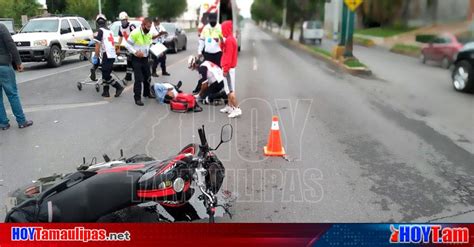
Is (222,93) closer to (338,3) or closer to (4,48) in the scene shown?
(338,3)

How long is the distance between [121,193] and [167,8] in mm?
4541

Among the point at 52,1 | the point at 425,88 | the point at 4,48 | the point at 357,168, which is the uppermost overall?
the point at 52,1

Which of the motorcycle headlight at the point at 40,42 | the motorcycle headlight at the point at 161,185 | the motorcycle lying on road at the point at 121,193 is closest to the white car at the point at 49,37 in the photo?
the motorcycle headlight at the point at 40,42

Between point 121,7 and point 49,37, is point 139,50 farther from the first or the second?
point 49,37

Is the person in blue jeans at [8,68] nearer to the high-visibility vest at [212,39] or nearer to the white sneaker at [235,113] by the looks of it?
the white sneaker at [235,113]

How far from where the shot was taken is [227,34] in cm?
742

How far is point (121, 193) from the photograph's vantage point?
2928mm

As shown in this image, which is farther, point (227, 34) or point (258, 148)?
point (227, 34)

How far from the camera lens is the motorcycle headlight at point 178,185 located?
294 cm

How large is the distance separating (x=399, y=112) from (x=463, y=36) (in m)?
5.50

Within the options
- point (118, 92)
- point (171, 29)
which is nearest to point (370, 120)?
point (118, 92)

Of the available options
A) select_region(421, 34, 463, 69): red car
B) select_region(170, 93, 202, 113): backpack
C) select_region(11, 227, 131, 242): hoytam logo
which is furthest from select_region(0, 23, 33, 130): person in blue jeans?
select_region(421, 34, 463, 69): red car

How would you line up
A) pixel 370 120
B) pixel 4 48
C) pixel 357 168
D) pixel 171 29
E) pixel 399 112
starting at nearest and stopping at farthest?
pixel 357 168
pixel 4 48
pixel 370 120
pixel 399 112
pixel 171 29

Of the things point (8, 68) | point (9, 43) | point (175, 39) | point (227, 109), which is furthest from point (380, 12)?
point (175, 39)
